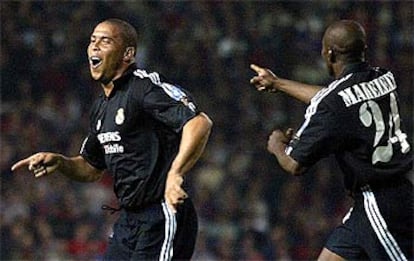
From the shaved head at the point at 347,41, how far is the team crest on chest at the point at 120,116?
101 cm

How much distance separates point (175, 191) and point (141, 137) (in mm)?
739

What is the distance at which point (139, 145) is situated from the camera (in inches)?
212

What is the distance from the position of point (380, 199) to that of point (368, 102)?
45 cm

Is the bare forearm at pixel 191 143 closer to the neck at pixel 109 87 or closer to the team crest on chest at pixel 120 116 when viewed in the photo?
the team crest on chest at pixel 120 116

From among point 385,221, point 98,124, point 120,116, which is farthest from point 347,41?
point 98,124

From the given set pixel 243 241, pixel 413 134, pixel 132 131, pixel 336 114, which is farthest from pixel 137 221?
pixel 413 134

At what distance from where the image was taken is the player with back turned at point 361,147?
212 inches

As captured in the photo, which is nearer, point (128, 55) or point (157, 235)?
point (157, 235)

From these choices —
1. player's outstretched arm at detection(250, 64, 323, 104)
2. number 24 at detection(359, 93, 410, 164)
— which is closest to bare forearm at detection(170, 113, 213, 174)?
number 24 at detection(359, 93, 410, 164)

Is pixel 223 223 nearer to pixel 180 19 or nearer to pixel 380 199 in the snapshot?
pixel 180 19

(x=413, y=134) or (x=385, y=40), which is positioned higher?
(x=385, y=40)

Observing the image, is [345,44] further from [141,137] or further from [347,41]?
[141,137]

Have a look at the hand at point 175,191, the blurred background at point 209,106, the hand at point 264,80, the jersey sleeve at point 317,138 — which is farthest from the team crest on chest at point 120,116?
the blurred background at point 209,106

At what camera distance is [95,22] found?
962 cm
